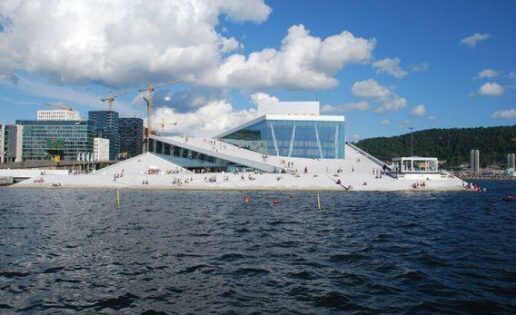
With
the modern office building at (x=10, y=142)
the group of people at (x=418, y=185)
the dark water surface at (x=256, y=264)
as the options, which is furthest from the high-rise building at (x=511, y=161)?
the modern office building at (x=10, y=142)

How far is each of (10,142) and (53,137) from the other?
15.2 metres

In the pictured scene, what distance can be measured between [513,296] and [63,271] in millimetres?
12996

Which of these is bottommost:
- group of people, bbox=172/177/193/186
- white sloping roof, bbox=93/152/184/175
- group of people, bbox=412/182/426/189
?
group of people, bbox=412/182/426/189

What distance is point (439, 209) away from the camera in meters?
34.3

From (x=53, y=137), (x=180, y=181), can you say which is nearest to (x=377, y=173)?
(x=180, y=181)

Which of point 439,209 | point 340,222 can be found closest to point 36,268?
point 340,222

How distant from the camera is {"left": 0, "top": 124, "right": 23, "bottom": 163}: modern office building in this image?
16738 centimetres

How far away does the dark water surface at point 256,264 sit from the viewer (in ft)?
38.1

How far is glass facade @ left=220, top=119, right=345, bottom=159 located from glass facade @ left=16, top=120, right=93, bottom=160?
123 metres

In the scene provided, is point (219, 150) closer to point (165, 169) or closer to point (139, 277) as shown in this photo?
point (165, 169)

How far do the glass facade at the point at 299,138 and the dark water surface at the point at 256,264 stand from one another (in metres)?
50.1

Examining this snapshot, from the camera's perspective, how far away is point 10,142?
173125mm

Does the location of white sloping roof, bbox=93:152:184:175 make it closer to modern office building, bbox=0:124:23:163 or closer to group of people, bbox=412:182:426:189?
group of people, bbox=412:182:426:189

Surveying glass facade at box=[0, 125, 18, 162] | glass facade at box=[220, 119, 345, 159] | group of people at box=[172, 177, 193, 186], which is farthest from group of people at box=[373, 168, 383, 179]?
glass facade at box=[0, 125, 18, 162]
